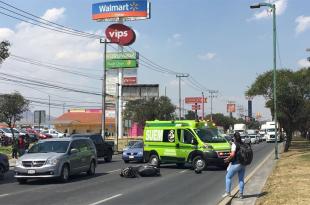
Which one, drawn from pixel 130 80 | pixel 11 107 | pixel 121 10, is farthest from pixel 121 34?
pixel 11 107

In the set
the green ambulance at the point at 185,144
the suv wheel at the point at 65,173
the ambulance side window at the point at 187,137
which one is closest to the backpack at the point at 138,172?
the suv wheel at the point at 65,173

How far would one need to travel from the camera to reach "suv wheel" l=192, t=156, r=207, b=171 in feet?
82.3

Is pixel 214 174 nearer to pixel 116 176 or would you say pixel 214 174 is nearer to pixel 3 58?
pixel 116 176

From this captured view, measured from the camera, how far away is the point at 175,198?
15180 millimetres

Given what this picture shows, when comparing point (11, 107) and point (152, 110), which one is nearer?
point (11, 107)

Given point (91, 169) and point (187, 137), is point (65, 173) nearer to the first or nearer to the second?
point (91, 169)

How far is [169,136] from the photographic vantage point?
2714cm

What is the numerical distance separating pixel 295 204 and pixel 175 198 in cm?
380

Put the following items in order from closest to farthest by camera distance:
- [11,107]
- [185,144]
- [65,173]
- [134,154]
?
[65,173] < [185,144] < [134,154] < [11,107]

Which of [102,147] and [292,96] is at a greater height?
[292,96]

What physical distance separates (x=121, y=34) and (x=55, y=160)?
6844 cm

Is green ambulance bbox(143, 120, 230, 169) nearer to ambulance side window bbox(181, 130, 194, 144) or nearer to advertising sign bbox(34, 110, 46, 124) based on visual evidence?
ambulance side window bbox(181, 130, 194, 144)

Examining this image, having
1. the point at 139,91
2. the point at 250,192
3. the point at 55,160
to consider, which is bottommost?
the point at 250,192

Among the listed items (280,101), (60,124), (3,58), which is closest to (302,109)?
(280,101)
